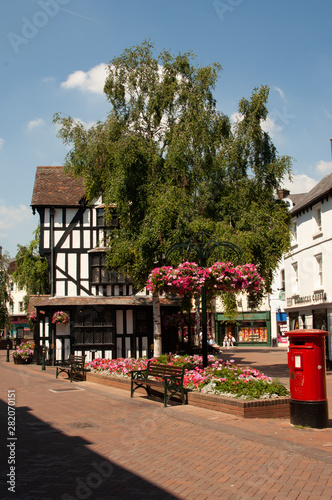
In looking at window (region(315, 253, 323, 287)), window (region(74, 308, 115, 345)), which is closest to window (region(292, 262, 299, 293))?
window (region(315, 253, 323, 287))

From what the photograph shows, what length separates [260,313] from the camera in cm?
5162

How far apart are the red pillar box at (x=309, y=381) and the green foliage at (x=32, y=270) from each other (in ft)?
100.0

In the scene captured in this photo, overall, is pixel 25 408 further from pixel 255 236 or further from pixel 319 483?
pixel 255 236

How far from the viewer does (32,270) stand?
127 ft

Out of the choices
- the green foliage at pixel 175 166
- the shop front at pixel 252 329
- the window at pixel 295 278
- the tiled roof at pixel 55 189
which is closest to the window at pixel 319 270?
the window at pixel 295 278

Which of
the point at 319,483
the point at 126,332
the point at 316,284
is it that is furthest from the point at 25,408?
the point at 316,284

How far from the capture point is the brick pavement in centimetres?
590

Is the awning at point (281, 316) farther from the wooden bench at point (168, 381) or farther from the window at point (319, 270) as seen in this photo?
the wooden bench at point (168, 381)

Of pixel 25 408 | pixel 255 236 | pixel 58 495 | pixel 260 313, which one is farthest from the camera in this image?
pixel 260 313

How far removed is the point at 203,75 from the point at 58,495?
18661mm

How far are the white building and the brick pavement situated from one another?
16.1m

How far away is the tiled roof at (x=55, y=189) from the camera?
27359 millimetres

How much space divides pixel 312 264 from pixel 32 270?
21.4 m

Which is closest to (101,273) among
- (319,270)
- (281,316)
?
(319,270)
